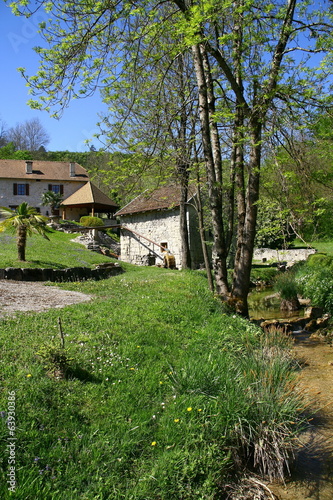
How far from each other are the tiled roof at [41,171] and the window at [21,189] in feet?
3.20

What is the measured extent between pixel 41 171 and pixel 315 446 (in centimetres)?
4425

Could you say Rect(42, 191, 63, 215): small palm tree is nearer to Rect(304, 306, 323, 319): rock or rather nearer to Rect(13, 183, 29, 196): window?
Rect(13, 183, 29, 196): window

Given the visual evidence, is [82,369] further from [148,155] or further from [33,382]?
[148,155]

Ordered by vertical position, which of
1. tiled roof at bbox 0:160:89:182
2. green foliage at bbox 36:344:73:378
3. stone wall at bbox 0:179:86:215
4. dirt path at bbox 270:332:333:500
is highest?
tiled roof at bbox 0:160:89:182

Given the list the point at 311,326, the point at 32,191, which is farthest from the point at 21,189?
the point at 311,326

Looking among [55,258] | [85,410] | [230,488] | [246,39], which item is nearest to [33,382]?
[85,410]

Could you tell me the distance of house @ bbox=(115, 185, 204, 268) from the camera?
2348 cm

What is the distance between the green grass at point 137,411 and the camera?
331cm

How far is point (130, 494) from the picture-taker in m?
3.30

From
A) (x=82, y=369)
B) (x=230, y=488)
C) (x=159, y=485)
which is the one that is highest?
(x=82, y=369)

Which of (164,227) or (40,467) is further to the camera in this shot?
(164,227)

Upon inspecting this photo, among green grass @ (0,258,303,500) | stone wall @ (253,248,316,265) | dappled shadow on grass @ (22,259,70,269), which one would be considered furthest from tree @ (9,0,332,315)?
stone wall @ (253,248,316,265)

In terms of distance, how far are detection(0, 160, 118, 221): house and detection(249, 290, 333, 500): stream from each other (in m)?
33.3

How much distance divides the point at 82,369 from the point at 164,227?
2060 centimetres
